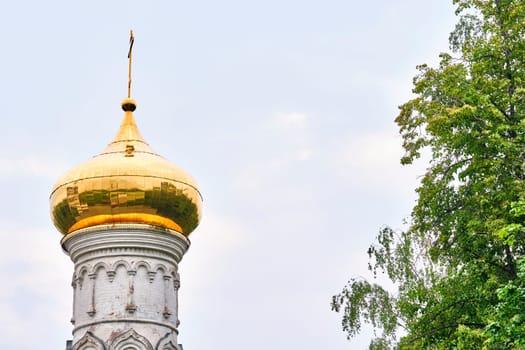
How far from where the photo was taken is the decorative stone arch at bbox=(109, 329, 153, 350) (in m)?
16.7

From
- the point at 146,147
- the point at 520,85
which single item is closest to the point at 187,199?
the point at 146,147

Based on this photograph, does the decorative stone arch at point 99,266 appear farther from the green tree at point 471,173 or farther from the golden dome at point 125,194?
the green tree at point 471,173

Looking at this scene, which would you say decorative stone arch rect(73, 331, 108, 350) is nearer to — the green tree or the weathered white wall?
the weathered white wall

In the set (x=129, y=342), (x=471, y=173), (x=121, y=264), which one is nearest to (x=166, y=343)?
(x=129, y=342)

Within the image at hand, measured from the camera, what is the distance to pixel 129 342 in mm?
Answer: 16734

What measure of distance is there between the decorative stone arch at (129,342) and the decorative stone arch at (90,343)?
0.62ft

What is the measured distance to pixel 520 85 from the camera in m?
14.9

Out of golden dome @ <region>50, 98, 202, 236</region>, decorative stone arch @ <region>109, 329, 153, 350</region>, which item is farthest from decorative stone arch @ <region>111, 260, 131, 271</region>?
decorative stone arch @ <region>109, 329, 153, 350</region>

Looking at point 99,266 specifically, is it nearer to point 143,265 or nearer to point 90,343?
point 143,265

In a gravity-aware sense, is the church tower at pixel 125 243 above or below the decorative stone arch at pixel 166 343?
above

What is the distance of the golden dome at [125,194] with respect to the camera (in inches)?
690

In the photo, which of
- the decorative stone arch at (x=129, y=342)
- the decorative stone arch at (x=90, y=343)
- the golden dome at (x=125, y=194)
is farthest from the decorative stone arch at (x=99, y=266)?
the decorative stone arch at (x=129, y=342)

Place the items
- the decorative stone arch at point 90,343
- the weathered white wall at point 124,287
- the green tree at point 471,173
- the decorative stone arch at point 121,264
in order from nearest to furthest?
the green tree at point 471,173, the decorative stone arch at point 90,343, the weathered white wall at point 124,287, the decorative stone arch at point 121,264

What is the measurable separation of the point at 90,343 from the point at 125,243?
1919 millimetres
